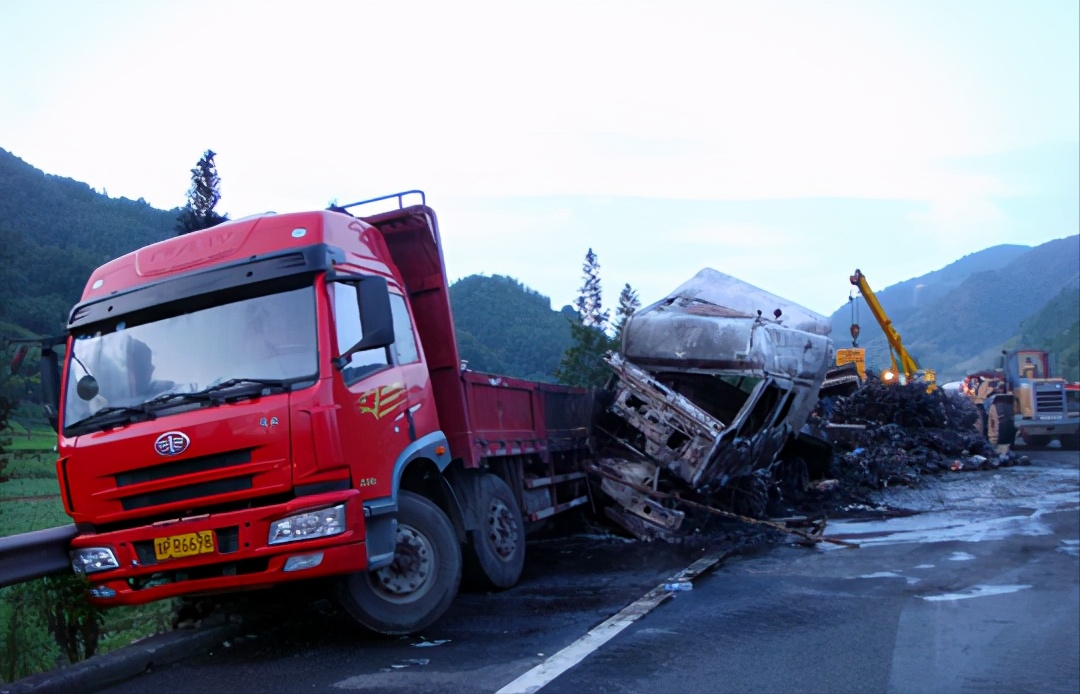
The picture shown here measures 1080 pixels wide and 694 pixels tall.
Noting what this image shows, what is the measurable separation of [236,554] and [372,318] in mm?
1612

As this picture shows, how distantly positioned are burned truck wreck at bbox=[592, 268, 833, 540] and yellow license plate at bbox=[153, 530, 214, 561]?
255 inches

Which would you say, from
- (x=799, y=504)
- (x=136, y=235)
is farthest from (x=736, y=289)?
Result: (x=136, y=235)

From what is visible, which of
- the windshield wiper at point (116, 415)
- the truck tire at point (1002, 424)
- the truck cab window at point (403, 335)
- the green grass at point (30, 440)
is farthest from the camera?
the truck tire at point (1002, 424)

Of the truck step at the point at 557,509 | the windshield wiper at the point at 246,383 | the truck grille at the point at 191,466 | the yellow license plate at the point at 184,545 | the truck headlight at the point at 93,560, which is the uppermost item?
the windshield wiper at the point at 246,383

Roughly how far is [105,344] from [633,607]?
418 cm

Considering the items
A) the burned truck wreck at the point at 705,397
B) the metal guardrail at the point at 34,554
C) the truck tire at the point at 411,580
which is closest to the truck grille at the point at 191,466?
the metal guardrail at the point at 34,554

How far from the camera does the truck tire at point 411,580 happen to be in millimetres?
6234

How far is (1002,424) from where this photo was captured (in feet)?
91.0

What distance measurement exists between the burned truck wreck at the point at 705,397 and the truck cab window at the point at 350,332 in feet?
18.2

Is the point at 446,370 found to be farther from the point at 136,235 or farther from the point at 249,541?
the point at 136,235

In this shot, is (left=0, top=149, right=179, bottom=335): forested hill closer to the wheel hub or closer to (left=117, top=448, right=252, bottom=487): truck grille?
(left=117, top=448, right=252, bottom=487): truck grille

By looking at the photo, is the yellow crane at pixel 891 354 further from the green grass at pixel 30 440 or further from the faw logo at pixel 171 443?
the faw logo at pixel 171 443

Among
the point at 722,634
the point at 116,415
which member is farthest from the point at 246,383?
the point at 722,634

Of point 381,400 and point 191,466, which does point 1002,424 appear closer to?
point 381,400
